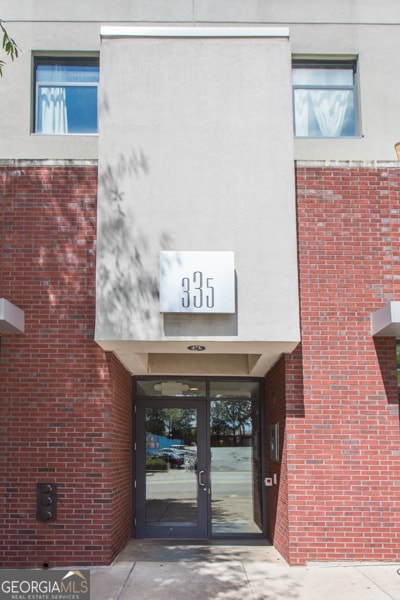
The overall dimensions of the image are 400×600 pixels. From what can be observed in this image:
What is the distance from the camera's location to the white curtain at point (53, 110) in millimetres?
14383

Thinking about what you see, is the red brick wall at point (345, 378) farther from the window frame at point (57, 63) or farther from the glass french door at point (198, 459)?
the window frame at point (57, 63)

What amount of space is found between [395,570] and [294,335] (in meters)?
3.20

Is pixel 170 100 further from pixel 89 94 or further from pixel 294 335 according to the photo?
pixel 89 94

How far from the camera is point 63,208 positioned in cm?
936

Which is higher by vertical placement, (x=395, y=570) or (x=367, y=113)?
(x=367, y=113)

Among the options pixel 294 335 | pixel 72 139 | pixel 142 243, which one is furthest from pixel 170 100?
pixel 72 139

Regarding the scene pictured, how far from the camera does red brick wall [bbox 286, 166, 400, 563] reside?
8750 millimetres

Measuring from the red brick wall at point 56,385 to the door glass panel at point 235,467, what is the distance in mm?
1868

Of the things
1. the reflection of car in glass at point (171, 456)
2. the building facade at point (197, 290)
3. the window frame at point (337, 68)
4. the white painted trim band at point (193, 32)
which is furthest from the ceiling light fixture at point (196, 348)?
the window frame at point (337, 68)

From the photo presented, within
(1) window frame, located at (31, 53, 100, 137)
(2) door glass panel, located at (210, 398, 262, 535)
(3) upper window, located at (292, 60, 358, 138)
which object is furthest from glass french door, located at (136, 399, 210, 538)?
(3) upper window, located at (292, 60, 358, 138)

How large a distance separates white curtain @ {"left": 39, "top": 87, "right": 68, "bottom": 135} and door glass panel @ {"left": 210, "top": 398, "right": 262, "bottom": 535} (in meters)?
7.10

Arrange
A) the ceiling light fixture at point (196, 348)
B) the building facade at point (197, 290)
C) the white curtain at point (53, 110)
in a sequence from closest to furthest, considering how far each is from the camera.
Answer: the building facade at point (197, 290)
the ceiling light fixture at point (196, 348)
the white curtain at point (53, 110)

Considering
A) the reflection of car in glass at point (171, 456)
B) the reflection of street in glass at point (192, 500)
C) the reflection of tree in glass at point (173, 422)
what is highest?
the reflection of tree in glass at point (173, 422)

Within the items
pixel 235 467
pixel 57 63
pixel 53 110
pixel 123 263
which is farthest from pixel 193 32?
pixel 235 467
